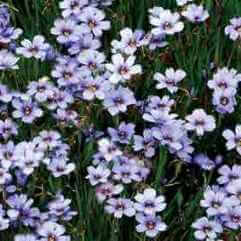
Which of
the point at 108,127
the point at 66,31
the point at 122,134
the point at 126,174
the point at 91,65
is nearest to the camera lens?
the point at 126,174

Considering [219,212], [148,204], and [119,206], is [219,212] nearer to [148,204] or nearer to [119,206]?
[148,204]

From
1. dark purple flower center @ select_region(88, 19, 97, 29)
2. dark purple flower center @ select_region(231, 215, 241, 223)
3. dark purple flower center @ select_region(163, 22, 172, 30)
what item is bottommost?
dark purple flower center @ select_region(231, 215, 241, 223)

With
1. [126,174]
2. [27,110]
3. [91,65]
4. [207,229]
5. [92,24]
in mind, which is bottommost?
[207,229]

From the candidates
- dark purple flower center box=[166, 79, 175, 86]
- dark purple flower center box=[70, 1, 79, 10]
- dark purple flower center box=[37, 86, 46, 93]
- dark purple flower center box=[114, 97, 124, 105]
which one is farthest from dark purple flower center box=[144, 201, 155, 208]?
dark purple flower center box=[70, 1, 79, 10]

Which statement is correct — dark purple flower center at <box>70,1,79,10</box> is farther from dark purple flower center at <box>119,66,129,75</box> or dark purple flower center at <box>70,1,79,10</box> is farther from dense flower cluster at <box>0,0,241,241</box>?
dark purple flower center at <box>119,66,129,75</box>

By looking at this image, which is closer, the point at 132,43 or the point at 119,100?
the point at 119,100

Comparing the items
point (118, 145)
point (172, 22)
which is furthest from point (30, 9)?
point (118, 145)

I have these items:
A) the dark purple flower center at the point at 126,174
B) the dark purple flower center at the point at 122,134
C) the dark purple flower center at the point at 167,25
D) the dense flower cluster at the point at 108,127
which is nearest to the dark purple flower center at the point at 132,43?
the dense flower cluster at the point at 108,127

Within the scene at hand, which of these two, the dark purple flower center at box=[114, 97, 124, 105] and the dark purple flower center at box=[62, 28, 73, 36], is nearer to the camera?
the dark purple flower center at box=[114, 97, 124, 105]

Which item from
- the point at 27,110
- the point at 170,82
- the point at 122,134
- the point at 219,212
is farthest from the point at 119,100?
the point at 219,212

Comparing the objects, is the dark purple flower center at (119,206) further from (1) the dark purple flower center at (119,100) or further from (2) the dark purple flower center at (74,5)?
(2) the dark purple flower center at (74,5)

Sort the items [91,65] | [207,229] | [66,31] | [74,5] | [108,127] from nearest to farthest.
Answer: [207,229] < [108,127] < [91,65] < [66,31] < [74,5]
